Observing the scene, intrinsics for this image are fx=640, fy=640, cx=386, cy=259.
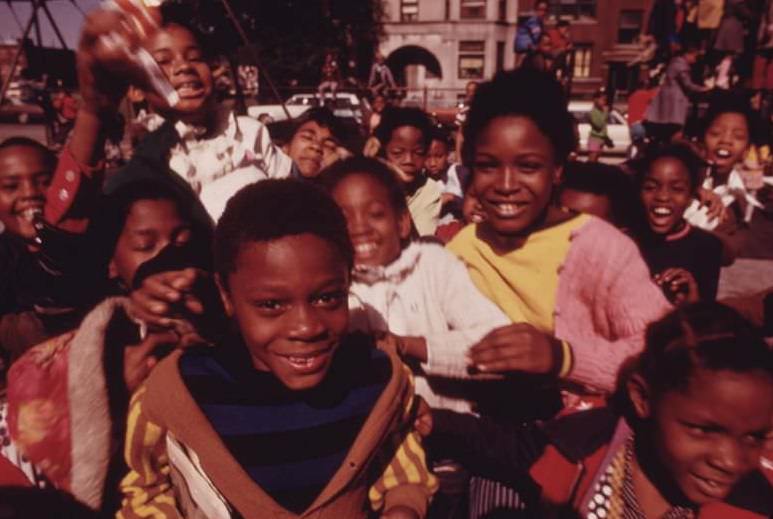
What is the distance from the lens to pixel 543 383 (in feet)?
5.87

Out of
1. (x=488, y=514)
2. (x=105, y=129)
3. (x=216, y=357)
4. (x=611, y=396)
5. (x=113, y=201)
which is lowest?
(x=488, y=514)

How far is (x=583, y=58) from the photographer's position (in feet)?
126

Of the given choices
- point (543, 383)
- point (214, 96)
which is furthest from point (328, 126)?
point (543, 383)

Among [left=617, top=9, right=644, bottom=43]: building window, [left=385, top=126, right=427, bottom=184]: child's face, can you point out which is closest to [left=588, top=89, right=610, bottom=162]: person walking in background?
[left=385, top=126, right=427, bottom=184]: child's face

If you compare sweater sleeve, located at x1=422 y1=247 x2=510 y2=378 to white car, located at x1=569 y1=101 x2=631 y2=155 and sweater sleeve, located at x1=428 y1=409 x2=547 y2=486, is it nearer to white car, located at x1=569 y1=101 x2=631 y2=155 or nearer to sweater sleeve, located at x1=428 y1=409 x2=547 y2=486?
sweater sleeve, located at x1=428 y1=409 x2=547 y2=486

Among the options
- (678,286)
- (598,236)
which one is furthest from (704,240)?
(598,236)

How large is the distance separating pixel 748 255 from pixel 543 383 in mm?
5784

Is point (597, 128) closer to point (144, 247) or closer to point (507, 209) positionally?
point (507, 209)

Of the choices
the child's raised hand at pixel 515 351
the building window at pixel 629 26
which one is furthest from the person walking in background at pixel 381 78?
the building window at pixel 629 26

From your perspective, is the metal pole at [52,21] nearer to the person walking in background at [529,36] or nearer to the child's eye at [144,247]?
the child's eye at [144,247]

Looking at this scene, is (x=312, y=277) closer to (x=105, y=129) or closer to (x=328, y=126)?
(x=105, y=129)

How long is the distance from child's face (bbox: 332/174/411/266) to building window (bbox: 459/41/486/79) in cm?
3802

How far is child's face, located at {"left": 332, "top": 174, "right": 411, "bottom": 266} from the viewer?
189 cm

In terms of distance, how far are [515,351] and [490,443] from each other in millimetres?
361
